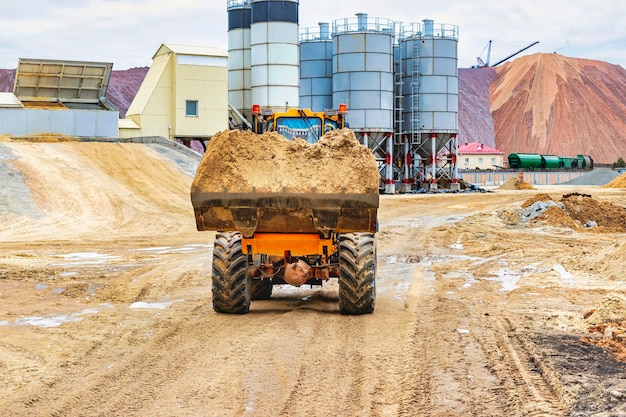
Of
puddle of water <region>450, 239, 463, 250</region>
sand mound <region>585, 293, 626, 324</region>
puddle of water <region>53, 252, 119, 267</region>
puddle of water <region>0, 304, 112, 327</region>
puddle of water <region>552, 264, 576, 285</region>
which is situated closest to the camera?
sand mound <region>585, 293, 626, 324</region>

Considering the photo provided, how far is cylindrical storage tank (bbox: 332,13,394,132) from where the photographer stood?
56.1 metres

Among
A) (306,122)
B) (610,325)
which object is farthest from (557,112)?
(610,325)

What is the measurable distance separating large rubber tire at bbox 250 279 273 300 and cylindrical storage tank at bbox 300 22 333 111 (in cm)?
4646

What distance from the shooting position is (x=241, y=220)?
11.7 meters

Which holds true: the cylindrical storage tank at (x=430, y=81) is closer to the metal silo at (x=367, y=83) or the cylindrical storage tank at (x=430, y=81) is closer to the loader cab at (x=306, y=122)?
the metal silo at (x=367, y=83)

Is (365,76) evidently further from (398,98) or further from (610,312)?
(610,312)

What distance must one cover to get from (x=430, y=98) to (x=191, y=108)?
61.4 ft

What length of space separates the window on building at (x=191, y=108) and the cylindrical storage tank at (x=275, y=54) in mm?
5537

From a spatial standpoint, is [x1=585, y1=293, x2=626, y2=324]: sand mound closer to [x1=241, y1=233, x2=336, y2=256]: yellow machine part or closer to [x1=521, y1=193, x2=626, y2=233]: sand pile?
[x1=241, y1=233, x2=336, y2=256]: yellow machine part

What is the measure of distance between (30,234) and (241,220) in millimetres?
16790

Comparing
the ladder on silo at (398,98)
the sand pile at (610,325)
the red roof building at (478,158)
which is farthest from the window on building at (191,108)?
the red roof building at (478,158)

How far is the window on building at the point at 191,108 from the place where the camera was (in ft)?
155

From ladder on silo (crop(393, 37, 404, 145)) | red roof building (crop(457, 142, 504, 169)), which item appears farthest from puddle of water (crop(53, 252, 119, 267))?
red roof building (crop(457, 142, 504, 169))


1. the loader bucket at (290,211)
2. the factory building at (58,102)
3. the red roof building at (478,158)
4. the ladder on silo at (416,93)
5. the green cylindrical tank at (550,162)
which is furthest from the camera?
the red roof building at (478,158)
